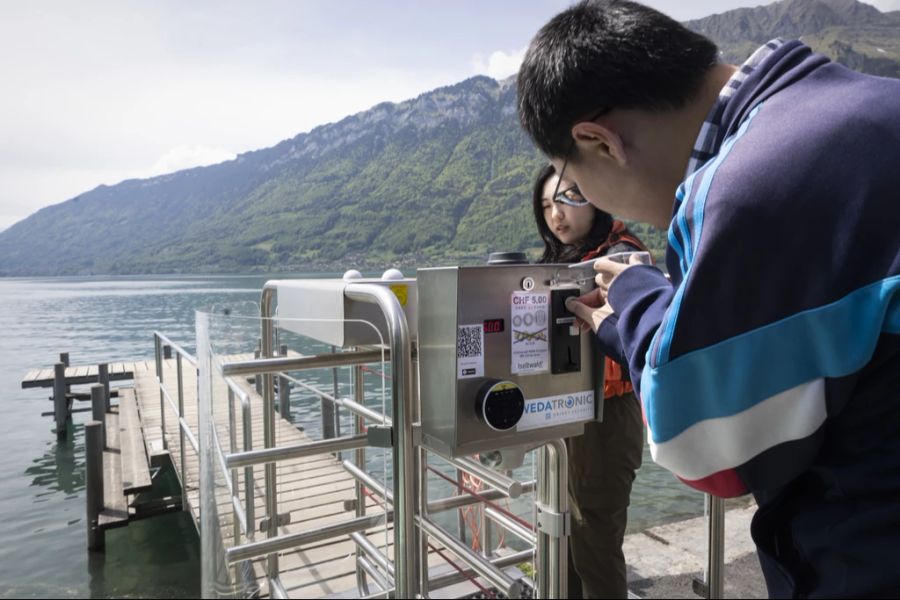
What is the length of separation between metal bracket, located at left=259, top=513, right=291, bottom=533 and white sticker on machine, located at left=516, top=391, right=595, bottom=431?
1041 mm

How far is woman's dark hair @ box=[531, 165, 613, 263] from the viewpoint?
7.86 feet

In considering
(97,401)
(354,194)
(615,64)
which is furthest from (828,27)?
(615,64)

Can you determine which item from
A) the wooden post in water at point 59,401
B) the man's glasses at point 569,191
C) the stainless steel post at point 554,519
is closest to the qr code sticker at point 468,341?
the man's glasses at point 569,191

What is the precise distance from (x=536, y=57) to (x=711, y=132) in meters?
0.30

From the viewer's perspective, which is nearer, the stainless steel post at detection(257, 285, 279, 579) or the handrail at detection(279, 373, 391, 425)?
the handrail at detection(279, 373, 391, 425)

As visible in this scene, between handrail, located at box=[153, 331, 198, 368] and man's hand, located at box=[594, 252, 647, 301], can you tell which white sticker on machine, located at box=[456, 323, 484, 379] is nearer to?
man's hand, located at box=[594, 252, 647, 301]

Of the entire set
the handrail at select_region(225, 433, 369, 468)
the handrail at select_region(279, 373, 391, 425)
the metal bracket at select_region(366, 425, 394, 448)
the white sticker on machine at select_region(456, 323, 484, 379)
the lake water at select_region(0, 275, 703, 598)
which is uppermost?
the white sticker on machine at select_region(456, 323, 484, 379)

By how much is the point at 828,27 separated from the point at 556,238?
13470 cm

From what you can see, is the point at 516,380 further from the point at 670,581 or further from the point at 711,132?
the point at 670,581

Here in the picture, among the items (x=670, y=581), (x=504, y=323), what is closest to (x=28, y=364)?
(x=670, y=581)

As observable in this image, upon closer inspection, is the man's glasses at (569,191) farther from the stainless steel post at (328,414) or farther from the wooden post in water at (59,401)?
the wooden post in water at (59,401)

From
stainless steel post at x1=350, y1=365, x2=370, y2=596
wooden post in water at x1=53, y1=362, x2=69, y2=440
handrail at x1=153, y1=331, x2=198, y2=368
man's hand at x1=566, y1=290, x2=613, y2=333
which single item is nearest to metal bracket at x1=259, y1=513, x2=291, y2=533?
stainless steel post at x1=350, y1=365, x2=370, y2=596

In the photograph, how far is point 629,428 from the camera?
2.22 m

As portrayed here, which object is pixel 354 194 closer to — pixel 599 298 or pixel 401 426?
pixel 401 426
